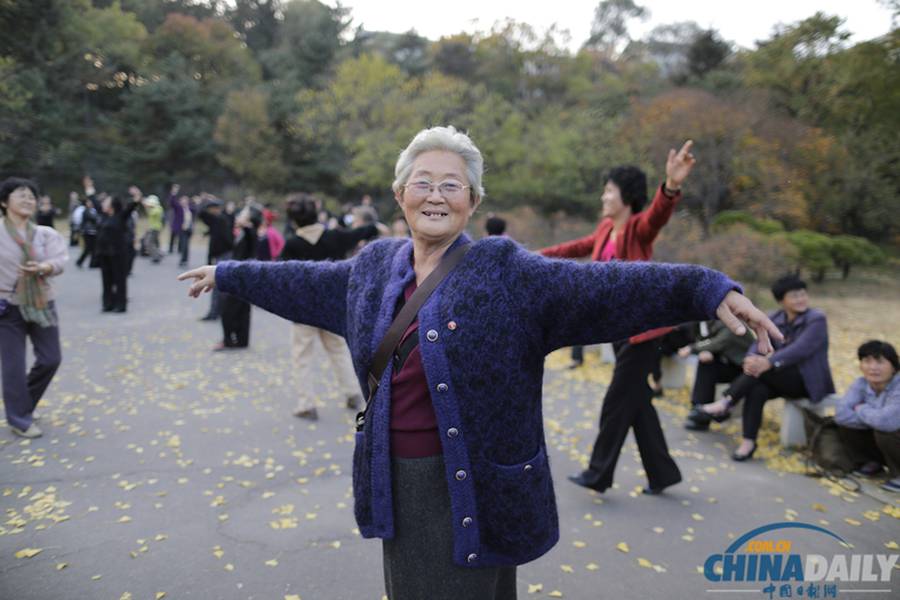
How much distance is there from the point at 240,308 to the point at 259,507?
511cm

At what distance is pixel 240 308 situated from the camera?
886 centimetres

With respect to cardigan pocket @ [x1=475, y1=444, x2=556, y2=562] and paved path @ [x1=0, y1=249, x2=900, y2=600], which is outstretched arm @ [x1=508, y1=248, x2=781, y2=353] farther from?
paved path @ [x1=0, y1=249, x2=900, y2=600]

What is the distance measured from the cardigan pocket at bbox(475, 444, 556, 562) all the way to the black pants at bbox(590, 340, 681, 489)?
87.5 inches

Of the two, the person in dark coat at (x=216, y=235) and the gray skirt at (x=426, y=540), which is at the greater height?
the person in dark coat at (x=216, y=235)

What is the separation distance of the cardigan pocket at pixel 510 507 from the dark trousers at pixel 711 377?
446 cm

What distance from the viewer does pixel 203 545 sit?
12.0 feet

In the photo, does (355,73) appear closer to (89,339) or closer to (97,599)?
(89,339)

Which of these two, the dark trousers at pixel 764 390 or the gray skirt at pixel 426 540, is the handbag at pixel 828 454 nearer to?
the dark trousers at pixel 764 390

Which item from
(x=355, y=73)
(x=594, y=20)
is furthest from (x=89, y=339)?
(x=594, y=20)

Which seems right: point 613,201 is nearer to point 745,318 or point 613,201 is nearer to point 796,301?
point 796,301

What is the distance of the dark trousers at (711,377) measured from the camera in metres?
5.95

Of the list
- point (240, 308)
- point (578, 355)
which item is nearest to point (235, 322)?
point (240, 308)

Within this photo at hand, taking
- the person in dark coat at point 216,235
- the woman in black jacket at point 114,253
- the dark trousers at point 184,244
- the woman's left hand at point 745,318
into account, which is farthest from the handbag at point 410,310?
the dark trousers at point 184,244

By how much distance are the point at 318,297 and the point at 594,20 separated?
65285 millimetres
